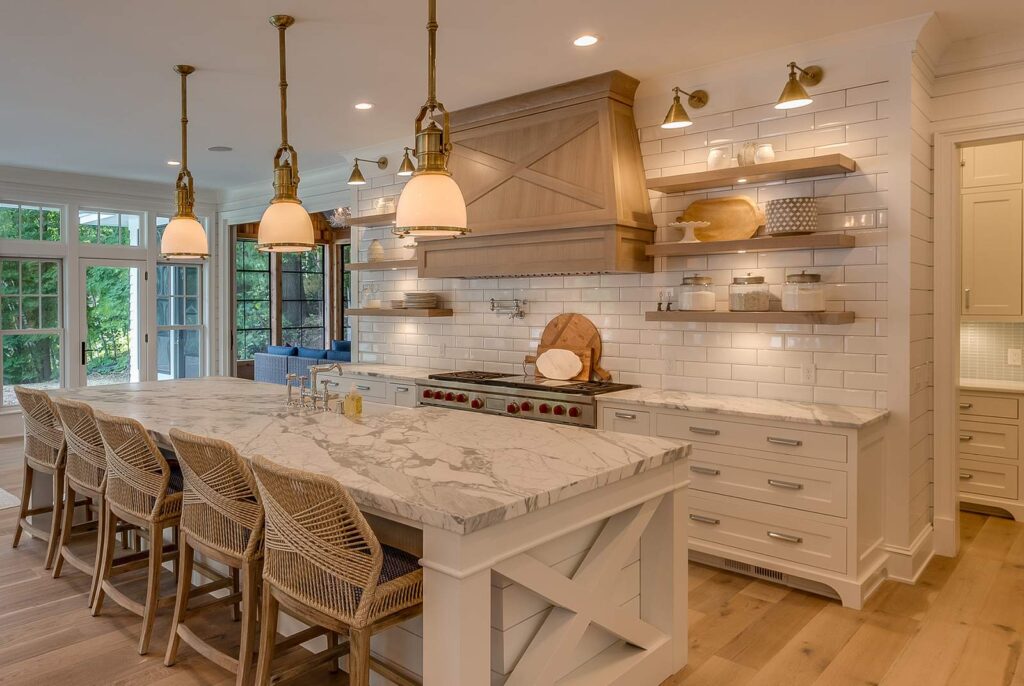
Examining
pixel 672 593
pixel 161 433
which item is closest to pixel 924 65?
pixel 672 593

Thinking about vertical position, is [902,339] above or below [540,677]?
above

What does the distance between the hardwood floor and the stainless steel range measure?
3.58 ft

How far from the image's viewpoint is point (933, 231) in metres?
3.87

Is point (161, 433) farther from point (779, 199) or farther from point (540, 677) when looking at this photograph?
point (779, 199)

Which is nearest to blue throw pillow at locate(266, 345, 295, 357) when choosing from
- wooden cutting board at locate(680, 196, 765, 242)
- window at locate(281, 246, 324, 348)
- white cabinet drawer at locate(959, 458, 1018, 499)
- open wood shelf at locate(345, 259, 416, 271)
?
open wood shelf at locate(345, 259, 416, 271)

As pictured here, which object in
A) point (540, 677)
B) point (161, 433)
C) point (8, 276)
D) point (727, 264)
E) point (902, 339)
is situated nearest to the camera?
point (540, 677)

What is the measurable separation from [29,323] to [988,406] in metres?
8.65

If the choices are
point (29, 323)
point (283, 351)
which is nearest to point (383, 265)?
point (283, 351)

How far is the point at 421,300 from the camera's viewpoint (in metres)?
5.65

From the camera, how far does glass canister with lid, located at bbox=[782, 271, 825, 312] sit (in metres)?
3.66

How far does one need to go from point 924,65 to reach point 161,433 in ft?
13.3

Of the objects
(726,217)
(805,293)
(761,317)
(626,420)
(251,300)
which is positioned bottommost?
(626,420)

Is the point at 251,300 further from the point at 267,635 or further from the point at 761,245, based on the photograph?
the point at 267,635

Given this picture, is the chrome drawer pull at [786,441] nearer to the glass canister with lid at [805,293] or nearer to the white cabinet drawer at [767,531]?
the white cabinet drawer at [767,531]
